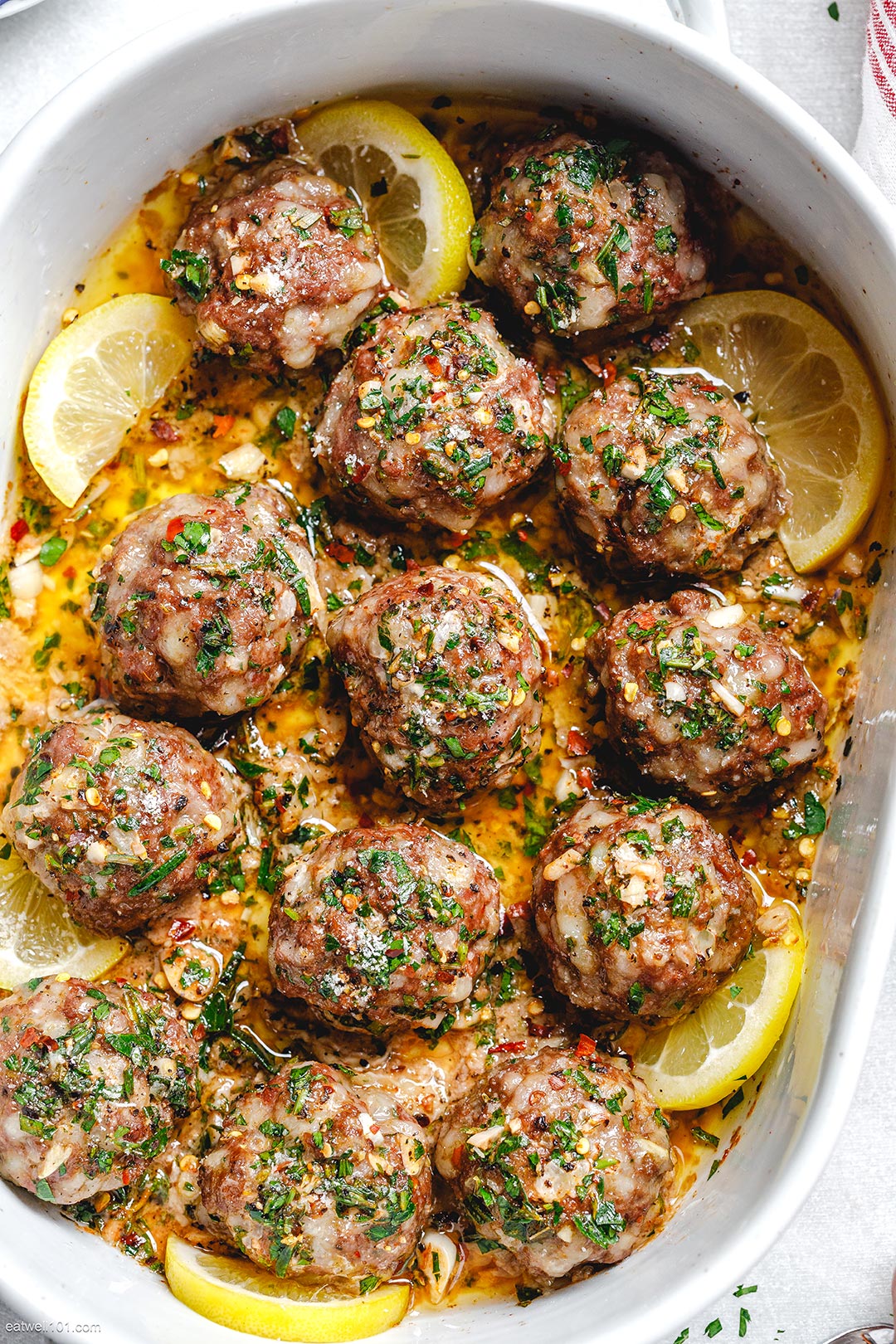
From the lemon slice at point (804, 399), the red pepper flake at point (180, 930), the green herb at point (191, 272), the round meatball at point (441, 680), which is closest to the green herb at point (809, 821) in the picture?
the lemon slice at point (804, 399)

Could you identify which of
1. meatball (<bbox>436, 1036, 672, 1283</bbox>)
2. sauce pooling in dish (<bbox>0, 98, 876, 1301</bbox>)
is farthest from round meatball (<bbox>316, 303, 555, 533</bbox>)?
meatball (<bbox>436, 1036, 672, 1283</bbox>)

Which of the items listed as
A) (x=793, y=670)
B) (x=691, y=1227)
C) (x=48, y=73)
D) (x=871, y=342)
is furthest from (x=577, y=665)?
(x=48, y=73)

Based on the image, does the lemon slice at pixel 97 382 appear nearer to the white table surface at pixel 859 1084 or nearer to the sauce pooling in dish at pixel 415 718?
the sauce pooling in dish at pixel 415 718

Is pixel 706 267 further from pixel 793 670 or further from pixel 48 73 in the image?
pixel 48 73

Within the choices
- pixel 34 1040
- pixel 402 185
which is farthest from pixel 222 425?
pixel 34 1040

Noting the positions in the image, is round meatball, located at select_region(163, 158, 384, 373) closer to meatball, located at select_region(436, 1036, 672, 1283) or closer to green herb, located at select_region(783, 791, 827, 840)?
green herb, located at select_region(783, 791, 827, 840)

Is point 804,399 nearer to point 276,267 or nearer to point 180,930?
point 276,267
